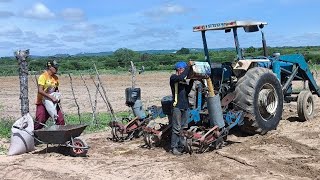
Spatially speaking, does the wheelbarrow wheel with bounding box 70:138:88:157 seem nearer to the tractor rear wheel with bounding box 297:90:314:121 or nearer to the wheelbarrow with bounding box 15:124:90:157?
the wheelbarrow with bounding box 15:124:90:157

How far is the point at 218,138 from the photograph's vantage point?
30.3 ft

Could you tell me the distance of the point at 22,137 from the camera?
9562 mm

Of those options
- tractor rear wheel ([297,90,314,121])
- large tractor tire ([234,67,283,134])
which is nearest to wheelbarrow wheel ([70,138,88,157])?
large tractor tire ([234,67,283,134])

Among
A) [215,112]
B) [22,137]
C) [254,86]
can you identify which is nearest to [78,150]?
[22,137]

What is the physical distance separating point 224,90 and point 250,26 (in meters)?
1.51

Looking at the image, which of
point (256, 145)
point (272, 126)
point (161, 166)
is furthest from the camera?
point (272, 126)

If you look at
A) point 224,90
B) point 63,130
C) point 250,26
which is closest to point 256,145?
point 224,90

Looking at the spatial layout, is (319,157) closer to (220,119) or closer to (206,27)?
(220,119)

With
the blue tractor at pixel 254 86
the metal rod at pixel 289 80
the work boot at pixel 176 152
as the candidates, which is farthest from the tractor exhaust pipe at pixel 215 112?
the metal rod at pixel 289 80

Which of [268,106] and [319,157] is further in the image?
[268,106]

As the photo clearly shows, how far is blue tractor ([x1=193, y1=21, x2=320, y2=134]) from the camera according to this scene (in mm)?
10156

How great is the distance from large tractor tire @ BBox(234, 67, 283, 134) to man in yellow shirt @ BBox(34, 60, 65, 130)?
11.9 feet

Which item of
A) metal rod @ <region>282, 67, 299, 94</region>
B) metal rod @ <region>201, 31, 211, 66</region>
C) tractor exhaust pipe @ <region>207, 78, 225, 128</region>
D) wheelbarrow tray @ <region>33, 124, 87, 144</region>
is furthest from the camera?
metal rod @ <region>282, 67, 299, 94</region>

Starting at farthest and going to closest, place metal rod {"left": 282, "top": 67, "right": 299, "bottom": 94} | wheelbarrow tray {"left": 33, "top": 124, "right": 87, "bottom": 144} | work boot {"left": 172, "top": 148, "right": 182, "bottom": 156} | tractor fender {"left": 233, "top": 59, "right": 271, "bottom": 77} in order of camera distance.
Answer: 1. metal rod {"left": 282, "top": 67, "right": 299, "bottom": 94}
2. tractor fender {"left": 233, "top": 59, "right": 271, "bottom": 77}
3. work boot {"left": 172, "top": 148, "right": 182, "bottom": 156}
4. wheelbarrow tray {"left": 33, "top": 124, "right": 87, "bottom": 144}
